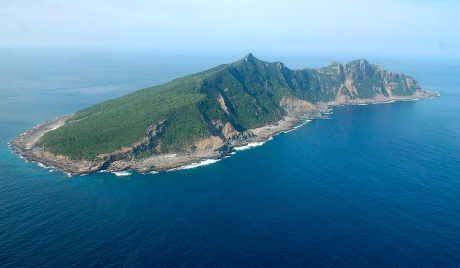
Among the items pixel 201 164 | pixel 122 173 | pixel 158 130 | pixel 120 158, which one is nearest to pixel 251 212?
pixel 201 164

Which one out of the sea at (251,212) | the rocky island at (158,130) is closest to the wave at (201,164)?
the sea at (251,212)

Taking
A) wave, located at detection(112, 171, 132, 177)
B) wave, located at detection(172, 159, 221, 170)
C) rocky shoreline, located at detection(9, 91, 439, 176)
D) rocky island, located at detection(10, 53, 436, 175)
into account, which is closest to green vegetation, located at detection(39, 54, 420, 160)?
rocky island, located at detection(10, 53, 436, 175)

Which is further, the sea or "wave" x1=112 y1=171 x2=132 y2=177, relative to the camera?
"wave" x1=112 y1=171 x2=132 y2=177

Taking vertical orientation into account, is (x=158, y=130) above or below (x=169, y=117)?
below

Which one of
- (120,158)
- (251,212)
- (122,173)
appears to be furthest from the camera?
(120,158)

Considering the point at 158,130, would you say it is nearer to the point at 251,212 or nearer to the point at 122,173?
the point at 122,173

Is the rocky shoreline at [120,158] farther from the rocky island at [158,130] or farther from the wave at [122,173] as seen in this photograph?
the wave at [122,173]

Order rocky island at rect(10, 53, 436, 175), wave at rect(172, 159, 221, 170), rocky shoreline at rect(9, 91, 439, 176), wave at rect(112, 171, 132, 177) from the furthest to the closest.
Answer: rocky island at rect(10, 53, 436, 175), wave at rect(172, 159, 221, 170), rocky shoreline at rect(9, 91, 439, 176), wave at rect(112, 171, 132, 177)

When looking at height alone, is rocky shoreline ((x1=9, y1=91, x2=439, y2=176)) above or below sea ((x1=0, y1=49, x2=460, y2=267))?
above

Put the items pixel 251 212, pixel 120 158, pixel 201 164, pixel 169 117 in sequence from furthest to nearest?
pixel 169 117
pixel 201 164
pixel 120 158
pixel 251 212

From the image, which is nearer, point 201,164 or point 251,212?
point 251,212

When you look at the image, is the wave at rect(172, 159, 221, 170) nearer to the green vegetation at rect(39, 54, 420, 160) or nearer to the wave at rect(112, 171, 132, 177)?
the green vegetation at rect(39, 54, 420, 160)
